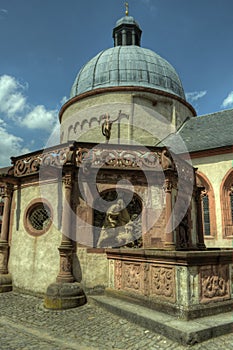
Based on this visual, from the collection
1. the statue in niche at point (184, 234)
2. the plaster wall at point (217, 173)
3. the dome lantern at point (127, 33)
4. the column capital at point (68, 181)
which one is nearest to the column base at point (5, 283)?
the column capital at point (68, 181)

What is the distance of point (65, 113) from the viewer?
22.0 meters

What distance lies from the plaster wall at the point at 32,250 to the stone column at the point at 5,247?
154 mm

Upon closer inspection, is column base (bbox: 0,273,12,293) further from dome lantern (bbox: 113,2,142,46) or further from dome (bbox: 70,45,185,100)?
dome lantern (bbox: 113,2,142,46)

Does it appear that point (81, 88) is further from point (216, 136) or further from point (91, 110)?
point (216, 136)

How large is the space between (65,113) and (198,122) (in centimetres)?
994

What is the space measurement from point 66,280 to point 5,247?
9.64ft

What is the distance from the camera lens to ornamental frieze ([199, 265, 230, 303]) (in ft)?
18.5

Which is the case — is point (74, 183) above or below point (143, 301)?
above

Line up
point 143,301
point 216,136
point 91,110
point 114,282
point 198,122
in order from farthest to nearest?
point 198,122 < point 91,110 < point 216,136 < point 114,282 < point 143,301

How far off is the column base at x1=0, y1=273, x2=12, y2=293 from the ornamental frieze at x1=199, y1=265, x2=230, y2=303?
602 centimetres

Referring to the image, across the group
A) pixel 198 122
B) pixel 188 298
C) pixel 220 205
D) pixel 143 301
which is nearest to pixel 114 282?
pixel 143 301

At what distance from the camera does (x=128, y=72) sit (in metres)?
21.4

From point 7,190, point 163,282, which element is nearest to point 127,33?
point 7,190

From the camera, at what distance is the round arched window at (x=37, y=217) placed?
28.9 feet
